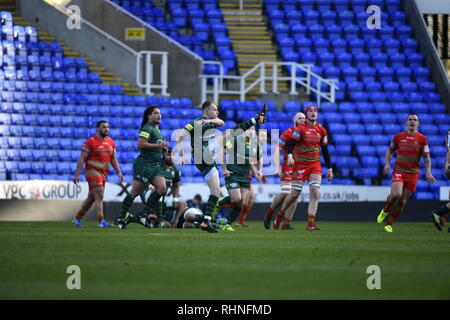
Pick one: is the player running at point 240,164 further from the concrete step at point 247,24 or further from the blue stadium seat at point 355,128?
the concrete step at point 247,24

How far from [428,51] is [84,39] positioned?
453 inches

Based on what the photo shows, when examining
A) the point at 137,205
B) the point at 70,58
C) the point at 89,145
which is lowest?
the point at 137,205

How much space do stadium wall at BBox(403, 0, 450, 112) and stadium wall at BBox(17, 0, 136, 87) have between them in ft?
32.8

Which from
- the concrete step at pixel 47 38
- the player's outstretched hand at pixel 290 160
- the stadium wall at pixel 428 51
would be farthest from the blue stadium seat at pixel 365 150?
the player's outstretched hand at pixel 290 160

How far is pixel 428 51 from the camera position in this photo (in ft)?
105

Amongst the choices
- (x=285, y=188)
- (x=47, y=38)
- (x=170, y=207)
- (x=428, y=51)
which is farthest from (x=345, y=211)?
(x=47, y=38)

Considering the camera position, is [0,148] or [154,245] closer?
[154,245]

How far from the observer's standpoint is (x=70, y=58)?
93.4ft

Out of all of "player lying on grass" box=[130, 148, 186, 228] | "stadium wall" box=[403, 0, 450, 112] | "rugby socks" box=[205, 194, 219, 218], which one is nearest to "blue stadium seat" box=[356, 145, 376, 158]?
"stadium wall" box=[403, 0, 450, 112]

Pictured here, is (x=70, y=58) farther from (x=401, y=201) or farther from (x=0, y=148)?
(x=401, y=201)

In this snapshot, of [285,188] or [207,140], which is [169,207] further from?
[207,140]

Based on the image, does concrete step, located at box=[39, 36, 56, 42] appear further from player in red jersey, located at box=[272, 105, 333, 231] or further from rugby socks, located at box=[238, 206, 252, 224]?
player in red jersey, located at box=[272, 105, 333, 231]
